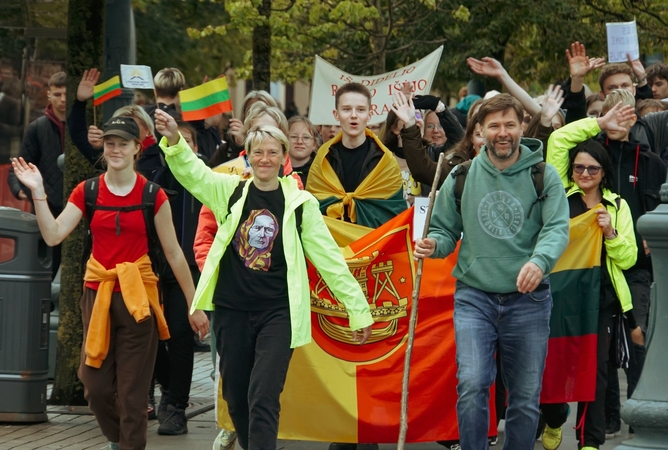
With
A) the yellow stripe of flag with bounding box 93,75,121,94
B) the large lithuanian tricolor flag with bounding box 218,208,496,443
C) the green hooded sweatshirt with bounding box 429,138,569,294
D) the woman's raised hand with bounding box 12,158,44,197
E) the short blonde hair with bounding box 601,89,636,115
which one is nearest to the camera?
the green hooded sweatshirt with bounding box 429,138,569,294

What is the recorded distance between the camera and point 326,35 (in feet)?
63.8

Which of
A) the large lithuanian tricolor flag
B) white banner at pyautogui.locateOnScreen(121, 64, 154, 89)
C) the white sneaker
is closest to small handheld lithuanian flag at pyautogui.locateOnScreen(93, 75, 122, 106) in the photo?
white banner at pyautogui.locateOnScreen(121, 64, 154, 89)

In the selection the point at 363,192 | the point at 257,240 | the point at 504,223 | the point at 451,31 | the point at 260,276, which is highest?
the point at 451,31

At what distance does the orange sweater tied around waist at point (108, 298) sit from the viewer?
6.78 metres

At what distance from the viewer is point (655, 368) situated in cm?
513

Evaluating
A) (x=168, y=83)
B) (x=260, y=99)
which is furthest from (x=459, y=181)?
(x=168, y=83)

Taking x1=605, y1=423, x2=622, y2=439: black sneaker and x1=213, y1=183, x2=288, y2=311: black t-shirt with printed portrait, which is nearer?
x1=213, y1=183, x2=288, y2=311: black t-shirt with printed portrait

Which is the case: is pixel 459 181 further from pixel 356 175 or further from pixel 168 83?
pixel 168 83

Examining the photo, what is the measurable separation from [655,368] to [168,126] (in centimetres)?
275

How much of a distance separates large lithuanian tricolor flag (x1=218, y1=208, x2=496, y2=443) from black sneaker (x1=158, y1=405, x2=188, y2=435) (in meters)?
0.80

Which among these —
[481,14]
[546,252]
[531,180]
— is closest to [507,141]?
[531,180]

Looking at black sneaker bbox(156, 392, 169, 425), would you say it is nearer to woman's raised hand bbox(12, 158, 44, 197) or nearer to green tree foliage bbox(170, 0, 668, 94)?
woman's raised hand bbox(12, 158, 44, 197)

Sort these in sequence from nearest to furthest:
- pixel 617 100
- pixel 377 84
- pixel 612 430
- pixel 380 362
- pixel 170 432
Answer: pixel 380 362 < pixel 617 100 < pixel 170 432 < pixel 612 430 < pixel 377 84

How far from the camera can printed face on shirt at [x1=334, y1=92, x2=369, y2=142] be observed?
24.8 feet
